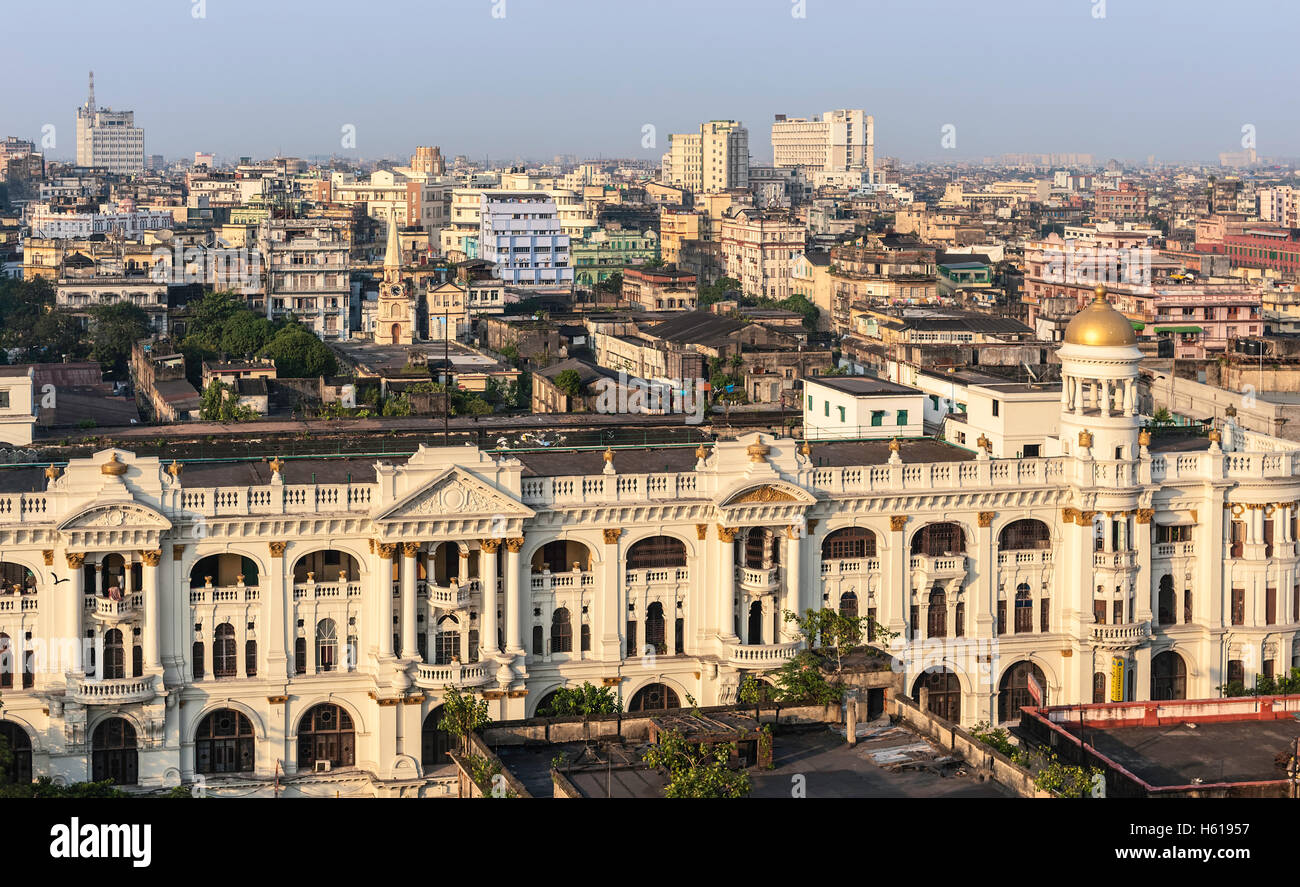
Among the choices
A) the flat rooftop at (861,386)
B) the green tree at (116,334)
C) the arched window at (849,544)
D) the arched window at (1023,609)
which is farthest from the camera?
the green tree at (116,334)

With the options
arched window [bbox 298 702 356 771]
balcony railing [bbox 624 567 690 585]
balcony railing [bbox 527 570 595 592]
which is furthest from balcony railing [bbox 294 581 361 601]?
balcony railing [bbox 624 567 690 585]

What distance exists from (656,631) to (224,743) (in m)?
11.9

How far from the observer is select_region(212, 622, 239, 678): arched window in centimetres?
5594

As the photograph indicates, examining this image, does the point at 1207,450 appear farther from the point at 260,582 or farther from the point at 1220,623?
the point at 260,582

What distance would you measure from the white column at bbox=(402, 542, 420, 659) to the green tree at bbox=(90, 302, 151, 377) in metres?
88.1

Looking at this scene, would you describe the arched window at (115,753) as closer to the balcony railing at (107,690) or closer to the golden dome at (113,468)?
the balcony railing at (107,690)

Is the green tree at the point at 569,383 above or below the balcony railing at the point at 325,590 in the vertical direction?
above

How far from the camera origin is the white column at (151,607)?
54469 mm

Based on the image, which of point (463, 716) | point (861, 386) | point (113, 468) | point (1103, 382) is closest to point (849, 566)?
point (1103, 382)

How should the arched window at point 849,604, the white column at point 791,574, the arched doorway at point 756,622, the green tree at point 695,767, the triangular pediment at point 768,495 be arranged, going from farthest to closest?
the arched window at point 849,604 < the arched doorway at point 756,622 < the white column at point 791,574 < the triangular pediment at point 768,495 < the green tree at point 695,767

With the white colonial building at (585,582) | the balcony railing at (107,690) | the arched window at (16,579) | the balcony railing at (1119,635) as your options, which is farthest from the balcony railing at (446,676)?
the balcony railing at (1119,635)

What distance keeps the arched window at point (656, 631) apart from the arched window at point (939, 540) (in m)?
7.56

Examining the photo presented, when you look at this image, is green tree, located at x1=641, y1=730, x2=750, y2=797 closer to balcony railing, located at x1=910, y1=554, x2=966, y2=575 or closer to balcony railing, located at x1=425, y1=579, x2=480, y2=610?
balcony railing, located at x1=425, y1=579, x2=480, y2=610
